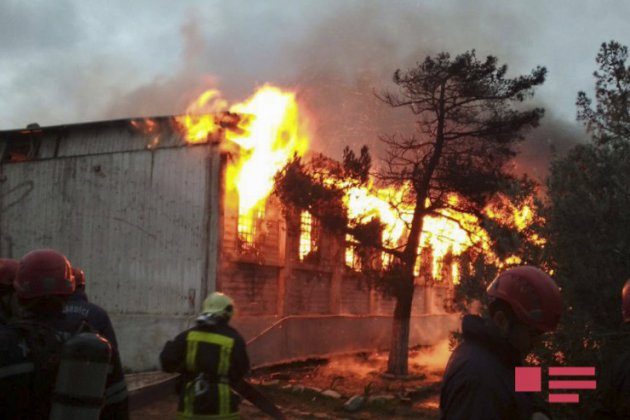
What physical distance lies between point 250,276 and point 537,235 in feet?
24.9

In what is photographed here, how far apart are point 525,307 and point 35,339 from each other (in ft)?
6.85

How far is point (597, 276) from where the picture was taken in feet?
21.9

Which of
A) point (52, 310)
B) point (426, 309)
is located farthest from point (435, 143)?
point (52, 310)

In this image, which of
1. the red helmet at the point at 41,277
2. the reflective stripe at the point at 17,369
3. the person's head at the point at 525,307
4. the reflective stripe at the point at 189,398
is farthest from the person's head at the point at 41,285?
the person's head at the point at 525,307

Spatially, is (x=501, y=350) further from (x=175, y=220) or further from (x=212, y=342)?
(x=175, y=220)

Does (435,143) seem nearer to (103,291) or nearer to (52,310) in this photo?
(103,291)

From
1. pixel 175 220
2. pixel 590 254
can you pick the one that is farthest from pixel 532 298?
pixel 175 220

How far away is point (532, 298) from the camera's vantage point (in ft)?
8.05

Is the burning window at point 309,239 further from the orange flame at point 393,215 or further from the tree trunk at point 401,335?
the tree trunk at point 401,335

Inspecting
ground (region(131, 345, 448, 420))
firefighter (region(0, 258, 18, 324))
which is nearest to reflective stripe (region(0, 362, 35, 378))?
firefighter (region(0, 258, 18, 324))

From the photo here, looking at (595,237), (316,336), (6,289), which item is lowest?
(316,336)

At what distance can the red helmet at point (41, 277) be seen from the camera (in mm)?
2994

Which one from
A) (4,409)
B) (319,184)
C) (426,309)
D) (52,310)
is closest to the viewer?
(4,409)

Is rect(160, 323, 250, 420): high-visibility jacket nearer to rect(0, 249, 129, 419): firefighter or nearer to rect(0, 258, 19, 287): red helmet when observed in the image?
rect(0, 258, 19, 287): red helmet
